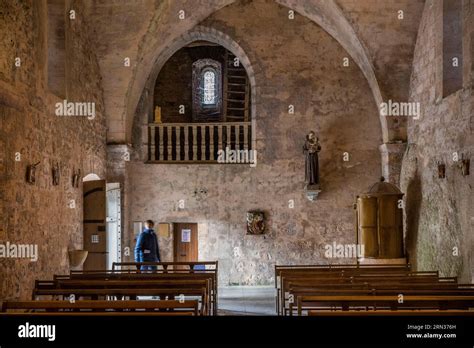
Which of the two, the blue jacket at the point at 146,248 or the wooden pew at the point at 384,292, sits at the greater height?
the blue jacket at the point at 146,248

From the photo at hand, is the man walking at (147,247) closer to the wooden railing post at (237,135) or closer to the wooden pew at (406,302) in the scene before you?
the wooden railing post at (237,135)

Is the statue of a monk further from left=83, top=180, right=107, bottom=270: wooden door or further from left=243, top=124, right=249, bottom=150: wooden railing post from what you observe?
left=83, top=180, right=107, bottom=270: wooden door

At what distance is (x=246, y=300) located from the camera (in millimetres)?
11234

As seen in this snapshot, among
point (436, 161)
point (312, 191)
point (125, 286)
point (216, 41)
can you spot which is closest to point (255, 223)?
point (312, 191)

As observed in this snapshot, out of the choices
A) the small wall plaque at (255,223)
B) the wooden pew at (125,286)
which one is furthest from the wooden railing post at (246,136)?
the wooden pew at (125,286)

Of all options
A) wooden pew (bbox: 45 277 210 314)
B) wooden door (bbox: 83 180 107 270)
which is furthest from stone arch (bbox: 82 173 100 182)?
wooden pew (bbox: 45 277 210 314)

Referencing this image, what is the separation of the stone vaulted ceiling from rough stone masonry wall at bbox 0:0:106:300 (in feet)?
3.02

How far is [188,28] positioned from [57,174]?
5542mm

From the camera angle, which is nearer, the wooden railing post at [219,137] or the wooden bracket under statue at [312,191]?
the wooden bracket under statue at [312,191]

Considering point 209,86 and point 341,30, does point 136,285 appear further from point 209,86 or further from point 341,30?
point 209,86

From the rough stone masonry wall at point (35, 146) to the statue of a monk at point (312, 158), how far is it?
4711 mm

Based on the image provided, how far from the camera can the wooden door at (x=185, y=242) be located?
1529cm

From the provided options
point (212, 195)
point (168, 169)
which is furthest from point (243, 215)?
point (168, 169)

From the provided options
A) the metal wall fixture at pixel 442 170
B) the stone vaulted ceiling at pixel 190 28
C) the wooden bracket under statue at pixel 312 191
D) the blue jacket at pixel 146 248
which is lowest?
the blue jacket at pixel 146 248
